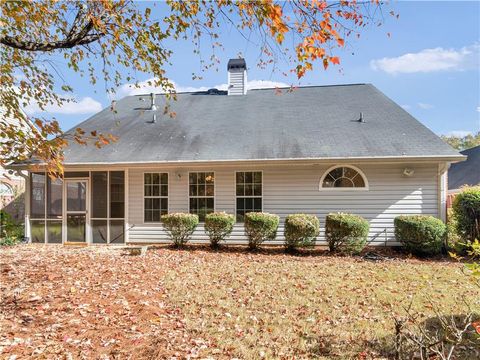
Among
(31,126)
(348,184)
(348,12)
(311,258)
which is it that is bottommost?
(311,258)

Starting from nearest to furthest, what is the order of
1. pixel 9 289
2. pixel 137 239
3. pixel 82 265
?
1. pixel 9 289
2. pixel 82 265
3. pixel 137 239

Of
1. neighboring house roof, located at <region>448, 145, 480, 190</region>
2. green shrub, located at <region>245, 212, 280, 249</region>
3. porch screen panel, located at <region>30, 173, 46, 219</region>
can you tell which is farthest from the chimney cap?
Result: neighboring house roof, located at <region>448, 145, 480, 190</region>

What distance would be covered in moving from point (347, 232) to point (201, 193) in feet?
15.5

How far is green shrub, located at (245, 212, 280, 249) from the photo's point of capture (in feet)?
34.4

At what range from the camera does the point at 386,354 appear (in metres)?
4.06

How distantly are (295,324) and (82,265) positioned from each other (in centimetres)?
505

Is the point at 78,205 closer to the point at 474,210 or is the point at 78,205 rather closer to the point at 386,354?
the point at 386,354

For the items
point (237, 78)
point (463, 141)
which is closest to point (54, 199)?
point (237, 78)

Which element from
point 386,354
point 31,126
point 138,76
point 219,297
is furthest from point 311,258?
point 31,126

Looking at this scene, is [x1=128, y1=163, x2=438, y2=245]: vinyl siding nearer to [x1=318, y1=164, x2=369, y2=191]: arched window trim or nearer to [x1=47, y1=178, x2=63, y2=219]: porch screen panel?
[x1=318, y1=164, x2=369, y2=191]: arched window trim

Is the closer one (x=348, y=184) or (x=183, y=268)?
(x=183, y=268)

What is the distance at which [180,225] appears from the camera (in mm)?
10891

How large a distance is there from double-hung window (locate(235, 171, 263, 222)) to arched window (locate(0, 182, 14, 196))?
35.6 feet

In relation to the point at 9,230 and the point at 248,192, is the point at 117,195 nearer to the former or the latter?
the point at 9,230
